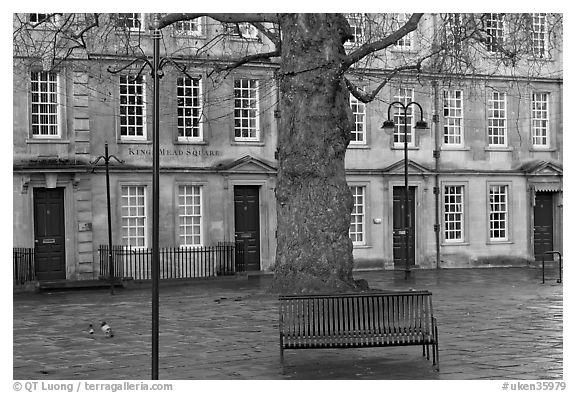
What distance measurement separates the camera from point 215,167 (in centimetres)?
3444

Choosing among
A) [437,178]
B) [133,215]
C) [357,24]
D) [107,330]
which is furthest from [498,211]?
[107,330]

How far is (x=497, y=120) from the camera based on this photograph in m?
39.9

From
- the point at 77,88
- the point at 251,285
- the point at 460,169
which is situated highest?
the point at 77,88

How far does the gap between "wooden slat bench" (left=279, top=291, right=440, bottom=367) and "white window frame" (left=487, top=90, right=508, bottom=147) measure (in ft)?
88.9

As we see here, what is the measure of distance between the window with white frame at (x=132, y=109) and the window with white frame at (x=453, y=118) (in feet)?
38.3

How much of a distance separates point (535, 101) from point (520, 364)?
93.6 ft

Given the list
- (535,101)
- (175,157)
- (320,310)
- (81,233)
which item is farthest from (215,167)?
(320,310)

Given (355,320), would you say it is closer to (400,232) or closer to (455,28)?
(455,28)

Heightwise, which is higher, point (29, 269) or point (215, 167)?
point (215, 167)

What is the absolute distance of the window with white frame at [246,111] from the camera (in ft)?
116

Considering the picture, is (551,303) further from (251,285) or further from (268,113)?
(268,113)

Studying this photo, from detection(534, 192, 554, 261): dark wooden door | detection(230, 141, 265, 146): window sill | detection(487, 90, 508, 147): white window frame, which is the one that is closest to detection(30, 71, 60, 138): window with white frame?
detection(230, 141, 265, 146): window sill

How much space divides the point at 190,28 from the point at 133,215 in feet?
20.4

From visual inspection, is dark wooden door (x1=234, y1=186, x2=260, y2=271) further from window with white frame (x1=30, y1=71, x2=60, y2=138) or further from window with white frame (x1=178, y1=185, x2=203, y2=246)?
window with white frame (x1=30, y1=71, x2=60, y2=138)
